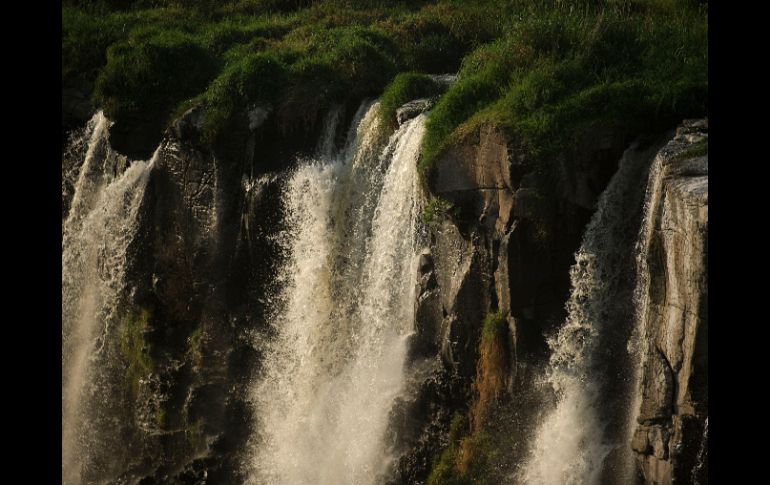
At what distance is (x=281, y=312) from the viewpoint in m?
13.9

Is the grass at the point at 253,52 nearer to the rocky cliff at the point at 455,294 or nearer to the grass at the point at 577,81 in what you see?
the rocky cliff at the point at 455,294

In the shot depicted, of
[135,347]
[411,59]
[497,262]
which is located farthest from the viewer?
[411,59]

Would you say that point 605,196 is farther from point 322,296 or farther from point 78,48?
point 78,48

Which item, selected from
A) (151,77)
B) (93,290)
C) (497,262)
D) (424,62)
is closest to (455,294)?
(497,262)

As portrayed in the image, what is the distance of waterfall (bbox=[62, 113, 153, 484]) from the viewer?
15203 mm

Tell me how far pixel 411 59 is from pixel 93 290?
257 inches

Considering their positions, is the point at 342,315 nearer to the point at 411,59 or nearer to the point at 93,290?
the point at 93,290

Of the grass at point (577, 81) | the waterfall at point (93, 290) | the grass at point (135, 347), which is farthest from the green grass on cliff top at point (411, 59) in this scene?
the grass at point (135, 347)

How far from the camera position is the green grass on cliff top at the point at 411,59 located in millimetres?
11484

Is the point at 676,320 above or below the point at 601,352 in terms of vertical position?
above

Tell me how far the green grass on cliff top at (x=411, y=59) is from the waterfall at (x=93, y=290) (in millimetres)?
1082

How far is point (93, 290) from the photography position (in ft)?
51.5

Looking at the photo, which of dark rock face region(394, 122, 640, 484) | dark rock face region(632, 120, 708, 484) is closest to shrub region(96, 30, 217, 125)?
dark rock face region(394, 122, 640, 484)

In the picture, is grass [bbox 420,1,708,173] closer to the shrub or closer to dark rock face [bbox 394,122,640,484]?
dark rock face [bbox 394,122,640,484]
